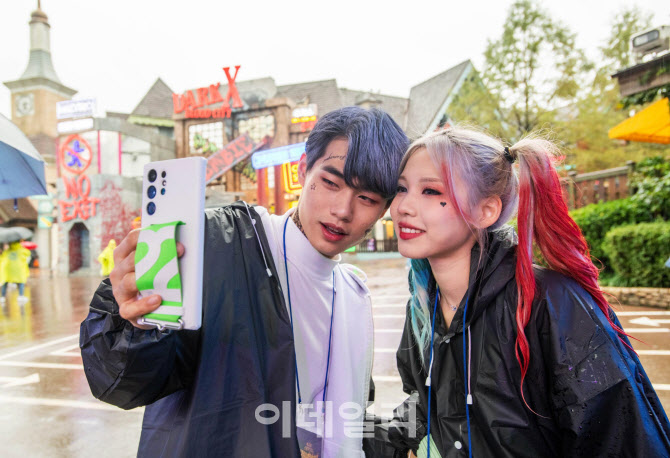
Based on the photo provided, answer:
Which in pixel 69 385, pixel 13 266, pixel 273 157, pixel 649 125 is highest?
pixel 273 157

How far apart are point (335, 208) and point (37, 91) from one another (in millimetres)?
37663

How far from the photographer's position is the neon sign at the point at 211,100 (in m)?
24.9

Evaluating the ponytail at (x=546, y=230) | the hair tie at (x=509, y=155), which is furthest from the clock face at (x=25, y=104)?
the ponytail at (x=546, y=230)

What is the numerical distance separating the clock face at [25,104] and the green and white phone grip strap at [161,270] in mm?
37851

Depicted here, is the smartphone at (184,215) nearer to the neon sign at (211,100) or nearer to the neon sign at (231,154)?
the neon sign at (231,154)

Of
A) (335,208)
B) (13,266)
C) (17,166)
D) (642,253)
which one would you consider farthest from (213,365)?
(13,266)

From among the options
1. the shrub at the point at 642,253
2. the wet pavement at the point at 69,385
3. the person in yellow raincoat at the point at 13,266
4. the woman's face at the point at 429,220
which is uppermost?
the woman's face at the point at 429,220

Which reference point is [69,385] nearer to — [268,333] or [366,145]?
[268,333]

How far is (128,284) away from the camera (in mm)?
1234

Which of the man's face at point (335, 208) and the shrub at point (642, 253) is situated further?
the shrub at point (642, 253)

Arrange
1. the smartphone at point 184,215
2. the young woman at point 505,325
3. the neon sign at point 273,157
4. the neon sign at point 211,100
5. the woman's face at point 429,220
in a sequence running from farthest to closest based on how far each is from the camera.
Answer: the neon sign at point 211,100 < the neon sign at point 273,157 < the woman's face at point 429,220 < the young woman at point 505,325 < the smartphone at point 184,215

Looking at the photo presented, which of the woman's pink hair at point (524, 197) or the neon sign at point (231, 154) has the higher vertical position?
the neon sign at point (231, 154)

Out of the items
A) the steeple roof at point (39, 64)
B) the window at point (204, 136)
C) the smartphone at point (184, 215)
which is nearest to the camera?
the smartphone at point (184, 215)

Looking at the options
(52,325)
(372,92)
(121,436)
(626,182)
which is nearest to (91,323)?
(121,436)
